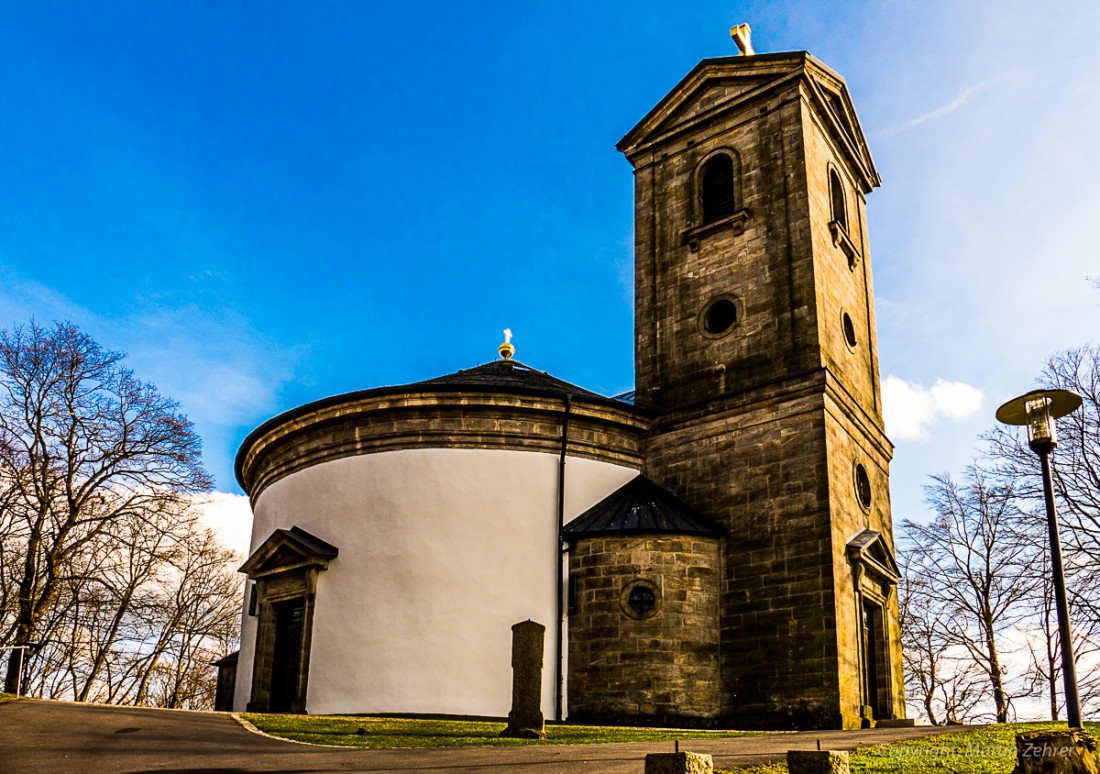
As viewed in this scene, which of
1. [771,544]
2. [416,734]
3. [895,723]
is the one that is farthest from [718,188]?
[416,734]

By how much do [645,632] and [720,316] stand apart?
8015mm

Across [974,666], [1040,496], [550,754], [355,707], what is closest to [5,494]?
[355,707]

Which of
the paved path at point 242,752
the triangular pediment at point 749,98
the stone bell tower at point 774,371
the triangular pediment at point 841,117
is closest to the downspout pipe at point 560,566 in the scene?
the stone bell tower at point 774,371

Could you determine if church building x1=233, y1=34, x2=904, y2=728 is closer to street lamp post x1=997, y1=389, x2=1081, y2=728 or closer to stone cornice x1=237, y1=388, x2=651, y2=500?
stone cornice x1=237, y1=388, x2=651, y2=500

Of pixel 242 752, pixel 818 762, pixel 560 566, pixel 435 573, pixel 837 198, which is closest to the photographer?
pixel 818 762

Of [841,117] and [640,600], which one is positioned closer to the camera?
[640,600]

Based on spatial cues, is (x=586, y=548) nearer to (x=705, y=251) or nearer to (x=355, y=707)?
(x=355, y=707)

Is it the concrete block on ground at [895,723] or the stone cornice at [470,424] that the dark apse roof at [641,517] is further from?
the concrete block on ground at [895,723]

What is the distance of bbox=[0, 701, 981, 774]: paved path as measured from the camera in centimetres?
975

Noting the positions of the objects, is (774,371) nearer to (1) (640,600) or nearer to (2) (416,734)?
(1) (640,600)

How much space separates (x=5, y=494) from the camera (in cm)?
2403

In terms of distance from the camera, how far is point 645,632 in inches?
757

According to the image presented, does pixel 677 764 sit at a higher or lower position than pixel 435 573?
lower

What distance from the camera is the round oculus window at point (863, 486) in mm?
21359
